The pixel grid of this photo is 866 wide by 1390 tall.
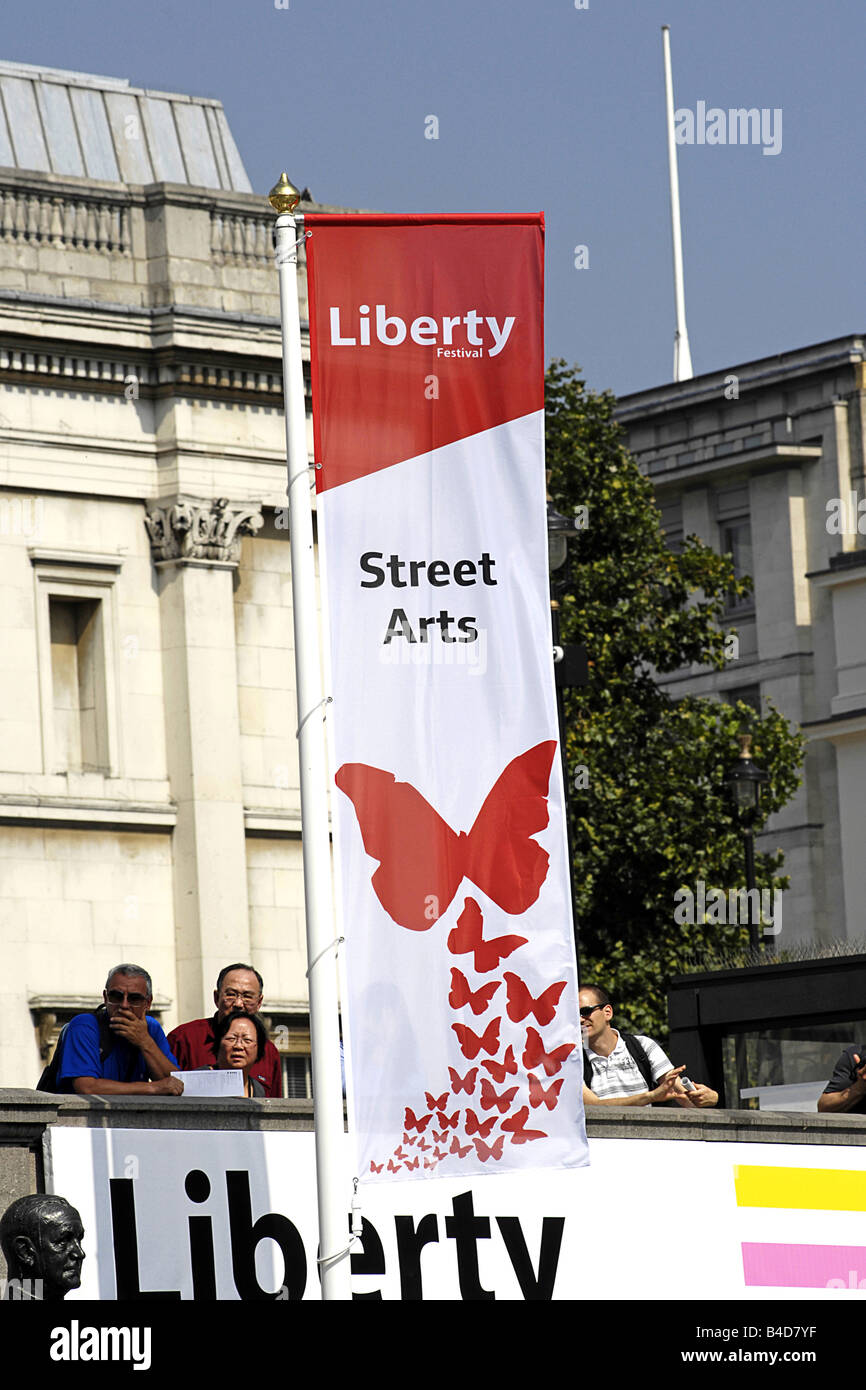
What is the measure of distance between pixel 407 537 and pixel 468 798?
104 cm

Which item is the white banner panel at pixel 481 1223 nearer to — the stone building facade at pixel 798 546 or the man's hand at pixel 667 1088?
the man's hand at pixel 667 1088

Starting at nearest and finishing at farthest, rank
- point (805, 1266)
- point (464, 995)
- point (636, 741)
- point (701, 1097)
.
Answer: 1. point (464, 995)
2. point (805, 1266)
3. point (701, 1097)
4. point (636, 741)

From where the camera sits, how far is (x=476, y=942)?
11.3m

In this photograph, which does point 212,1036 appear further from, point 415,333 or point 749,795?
point 749,795

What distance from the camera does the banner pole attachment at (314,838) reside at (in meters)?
11.0

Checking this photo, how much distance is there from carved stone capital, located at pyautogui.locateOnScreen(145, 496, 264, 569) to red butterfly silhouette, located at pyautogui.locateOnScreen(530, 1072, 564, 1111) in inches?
840

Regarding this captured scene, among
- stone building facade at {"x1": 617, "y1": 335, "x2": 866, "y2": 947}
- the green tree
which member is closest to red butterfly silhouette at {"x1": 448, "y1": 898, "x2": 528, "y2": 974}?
the green tree

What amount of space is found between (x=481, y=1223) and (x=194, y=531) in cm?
1978

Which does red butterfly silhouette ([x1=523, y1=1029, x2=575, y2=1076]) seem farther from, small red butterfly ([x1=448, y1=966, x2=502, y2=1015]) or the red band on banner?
the red band on banner

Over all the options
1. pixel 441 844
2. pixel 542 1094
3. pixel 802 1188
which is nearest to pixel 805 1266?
pixel 802 1188

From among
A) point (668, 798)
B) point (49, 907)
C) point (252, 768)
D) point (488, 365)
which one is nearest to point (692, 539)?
point (668, 798)

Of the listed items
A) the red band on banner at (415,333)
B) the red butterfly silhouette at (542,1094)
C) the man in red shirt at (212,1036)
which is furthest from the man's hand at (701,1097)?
the red band on banner at (415,333)

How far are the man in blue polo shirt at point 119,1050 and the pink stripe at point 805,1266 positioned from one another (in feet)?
10.9

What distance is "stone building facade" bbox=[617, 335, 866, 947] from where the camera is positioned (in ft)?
201
